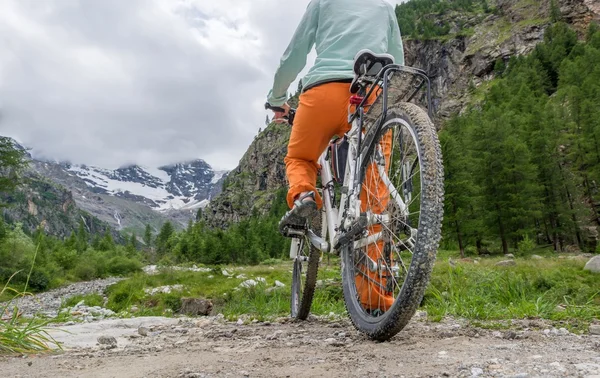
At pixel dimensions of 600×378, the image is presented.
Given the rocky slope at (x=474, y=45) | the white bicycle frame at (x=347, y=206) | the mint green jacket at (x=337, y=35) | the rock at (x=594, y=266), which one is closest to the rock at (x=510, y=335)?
the white bicycle frame at (x=347, y=206)

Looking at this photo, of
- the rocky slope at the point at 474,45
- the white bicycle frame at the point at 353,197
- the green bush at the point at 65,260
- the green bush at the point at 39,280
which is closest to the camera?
the white bicycle frame at the point at 353,197

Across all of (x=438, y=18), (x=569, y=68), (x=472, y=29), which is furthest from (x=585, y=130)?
(x=438, y=18)

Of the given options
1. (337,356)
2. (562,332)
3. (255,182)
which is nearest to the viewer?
(337,356)

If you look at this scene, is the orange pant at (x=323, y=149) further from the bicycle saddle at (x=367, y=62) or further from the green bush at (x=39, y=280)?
the green bush at (x=39, y=280)

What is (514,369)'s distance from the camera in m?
1.83

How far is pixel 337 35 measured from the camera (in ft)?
12.1

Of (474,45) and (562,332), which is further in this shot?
(474,45)

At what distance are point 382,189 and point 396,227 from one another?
34cm

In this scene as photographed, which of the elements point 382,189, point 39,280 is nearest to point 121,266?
point 39,280

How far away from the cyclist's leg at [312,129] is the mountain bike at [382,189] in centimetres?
12

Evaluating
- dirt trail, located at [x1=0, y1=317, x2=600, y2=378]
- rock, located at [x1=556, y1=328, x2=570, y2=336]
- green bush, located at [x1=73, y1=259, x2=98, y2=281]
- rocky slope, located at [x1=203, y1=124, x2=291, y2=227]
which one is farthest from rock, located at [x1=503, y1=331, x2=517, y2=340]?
rocky slope, located at [x1=203, y1=124, x2=291, y2=227]

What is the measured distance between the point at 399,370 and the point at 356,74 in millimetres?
2198

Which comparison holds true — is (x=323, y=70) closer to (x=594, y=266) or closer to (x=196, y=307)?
(x=196, y=307)

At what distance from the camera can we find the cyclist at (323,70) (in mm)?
3557
